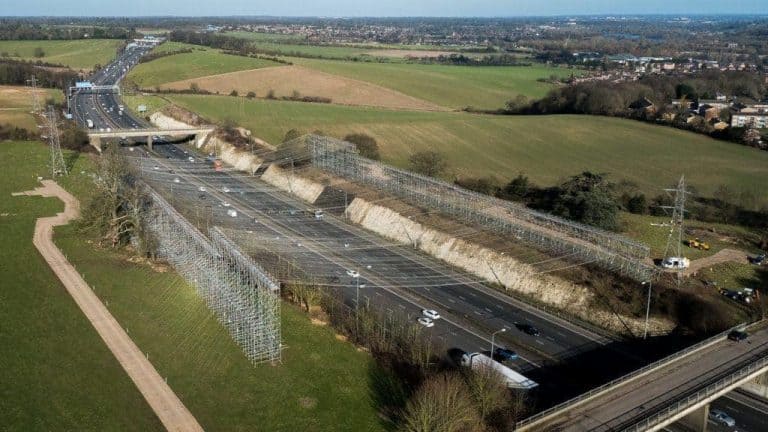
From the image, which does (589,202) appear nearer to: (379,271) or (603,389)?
(379,271)

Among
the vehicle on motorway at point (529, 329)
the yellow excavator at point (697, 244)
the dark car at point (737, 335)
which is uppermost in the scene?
the dark car at point (737, 335)

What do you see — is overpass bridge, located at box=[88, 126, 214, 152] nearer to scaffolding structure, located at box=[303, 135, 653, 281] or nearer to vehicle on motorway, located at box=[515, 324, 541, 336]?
scaffolding structure, located at box=[303, 135, 653, 281]

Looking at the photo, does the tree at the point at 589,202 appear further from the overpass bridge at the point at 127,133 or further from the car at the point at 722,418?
the overpass bridge at the point at 127,133

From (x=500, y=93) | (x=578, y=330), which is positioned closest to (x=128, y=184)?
(x=578, y=330)

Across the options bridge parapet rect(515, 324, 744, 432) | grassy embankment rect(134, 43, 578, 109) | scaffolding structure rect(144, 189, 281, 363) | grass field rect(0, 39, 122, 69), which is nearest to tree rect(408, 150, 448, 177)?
scaffolding structure rect(144, 189, 281, 363)

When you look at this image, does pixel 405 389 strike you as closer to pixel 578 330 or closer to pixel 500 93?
pixel 578 330

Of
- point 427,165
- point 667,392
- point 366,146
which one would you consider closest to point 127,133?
point 366,146

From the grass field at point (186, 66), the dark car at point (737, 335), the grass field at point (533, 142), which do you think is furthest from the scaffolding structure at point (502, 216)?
the grass field at point (186, 66)
